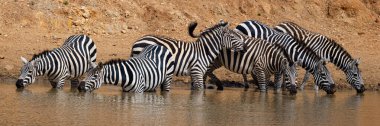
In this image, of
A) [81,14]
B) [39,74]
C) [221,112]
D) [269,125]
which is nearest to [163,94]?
[39,74]

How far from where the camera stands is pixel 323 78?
1953 centimetres

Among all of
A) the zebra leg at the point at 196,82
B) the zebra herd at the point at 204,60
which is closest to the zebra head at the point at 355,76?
the zebra herd at the point at 204,60

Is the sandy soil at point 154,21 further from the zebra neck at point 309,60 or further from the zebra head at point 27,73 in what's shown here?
the zebra head at point 27,73

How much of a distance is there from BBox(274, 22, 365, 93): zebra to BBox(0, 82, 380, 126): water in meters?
2.39

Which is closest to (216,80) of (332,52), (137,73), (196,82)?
(196,82)

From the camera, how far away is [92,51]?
18.4m

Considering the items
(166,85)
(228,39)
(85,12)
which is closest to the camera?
(166,85)

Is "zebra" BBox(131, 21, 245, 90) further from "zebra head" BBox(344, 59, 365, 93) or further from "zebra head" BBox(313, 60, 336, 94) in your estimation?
"zebra head" BBox(344, 59, 365, 93)

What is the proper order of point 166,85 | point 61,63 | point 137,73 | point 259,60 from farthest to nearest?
point 259,60 → point 166,85 → point 61,63 → point 137,73

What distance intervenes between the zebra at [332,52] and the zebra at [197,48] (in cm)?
219

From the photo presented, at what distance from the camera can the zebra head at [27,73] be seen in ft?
53.7

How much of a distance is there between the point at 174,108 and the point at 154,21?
10862 millimetres

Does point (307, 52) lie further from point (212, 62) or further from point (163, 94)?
point (163, 94)

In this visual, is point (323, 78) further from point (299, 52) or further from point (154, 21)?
point (154, 21)
